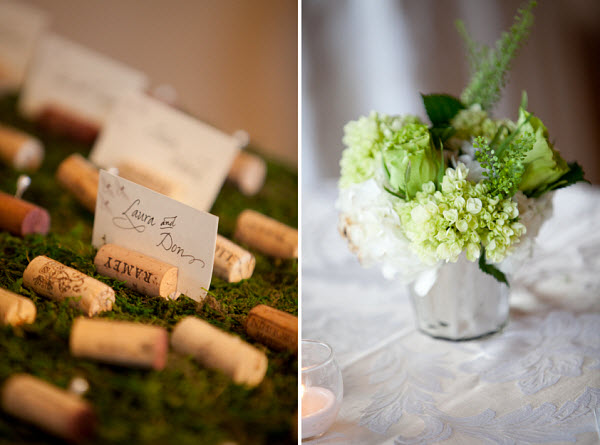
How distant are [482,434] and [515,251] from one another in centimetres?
27

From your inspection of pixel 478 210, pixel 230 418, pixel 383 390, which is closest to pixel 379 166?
pixel 478 210

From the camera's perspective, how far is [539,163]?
0.77 metres

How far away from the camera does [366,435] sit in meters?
0.69

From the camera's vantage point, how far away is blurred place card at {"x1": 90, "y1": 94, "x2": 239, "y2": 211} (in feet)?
3.42

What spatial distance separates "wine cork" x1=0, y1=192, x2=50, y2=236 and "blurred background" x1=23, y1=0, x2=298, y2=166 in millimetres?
1635

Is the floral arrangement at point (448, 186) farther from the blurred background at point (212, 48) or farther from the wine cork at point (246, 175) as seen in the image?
the blurred background at point (212, 48)

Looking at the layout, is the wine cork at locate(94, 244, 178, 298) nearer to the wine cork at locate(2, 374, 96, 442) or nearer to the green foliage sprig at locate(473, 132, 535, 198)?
the wine cork at locate(2, 374, 96, 442)

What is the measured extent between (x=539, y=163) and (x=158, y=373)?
0.62m

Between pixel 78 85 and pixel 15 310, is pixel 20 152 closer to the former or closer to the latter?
pixel 78 85

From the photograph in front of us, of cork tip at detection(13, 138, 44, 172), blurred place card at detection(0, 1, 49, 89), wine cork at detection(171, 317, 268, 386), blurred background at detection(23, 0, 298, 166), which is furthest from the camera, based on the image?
blurred background at detection(23, 0, 298, 166)

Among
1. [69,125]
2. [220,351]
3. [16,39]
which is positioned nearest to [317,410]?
[220,351]

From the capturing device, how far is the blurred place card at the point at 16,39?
159 centimetres

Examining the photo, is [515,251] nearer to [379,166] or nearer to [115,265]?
[379,166]

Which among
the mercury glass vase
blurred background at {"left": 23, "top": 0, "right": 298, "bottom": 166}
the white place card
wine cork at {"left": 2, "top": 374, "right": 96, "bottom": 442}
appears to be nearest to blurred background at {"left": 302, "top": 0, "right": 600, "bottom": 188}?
blurred background at {"left": 23, "top": 0, "right": 298, "bottom": 166}
